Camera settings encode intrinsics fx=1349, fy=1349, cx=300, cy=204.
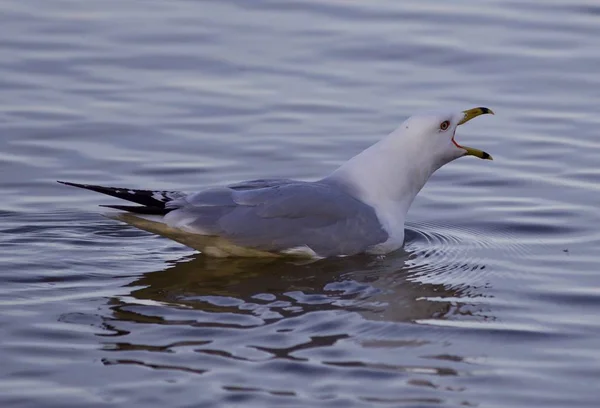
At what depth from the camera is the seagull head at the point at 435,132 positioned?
27.6 feet

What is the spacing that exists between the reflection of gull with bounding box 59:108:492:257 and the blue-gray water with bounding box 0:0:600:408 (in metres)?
0.14

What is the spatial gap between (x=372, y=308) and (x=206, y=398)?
1.62m

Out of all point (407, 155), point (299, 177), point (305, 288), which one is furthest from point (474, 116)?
point (305, 288)

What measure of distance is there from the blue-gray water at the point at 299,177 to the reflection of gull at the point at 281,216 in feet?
0.46

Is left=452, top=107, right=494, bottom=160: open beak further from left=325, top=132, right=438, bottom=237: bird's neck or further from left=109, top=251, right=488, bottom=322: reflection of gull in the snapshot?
left=109, top=251, right=488, bottom=322: reflection of gull

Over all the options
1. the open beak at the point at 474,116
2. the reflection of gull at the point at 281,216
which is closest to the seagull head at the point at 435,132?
the open beak at the point at 474,116

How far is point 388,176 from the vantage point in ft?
27.5

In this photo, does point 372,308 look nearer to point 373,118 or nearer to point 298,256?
point 298,256

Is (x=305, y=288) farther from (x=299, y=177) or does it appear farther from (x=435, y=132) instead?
(x=299, y=177)

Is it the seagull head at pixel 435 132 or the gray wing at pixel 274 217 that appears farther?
the seagull head at pixel 435 132

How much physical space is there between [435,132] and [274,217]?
50.5 inches

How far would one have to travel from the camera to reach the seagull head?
841 centimetres

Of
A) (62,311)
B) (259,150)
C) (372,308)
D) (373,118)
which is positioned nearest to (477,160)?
(373,118)

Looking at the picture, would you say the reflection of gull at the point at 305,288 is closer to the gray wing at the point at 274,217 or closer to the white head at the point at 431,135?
the gray wing at the point at 274,217
